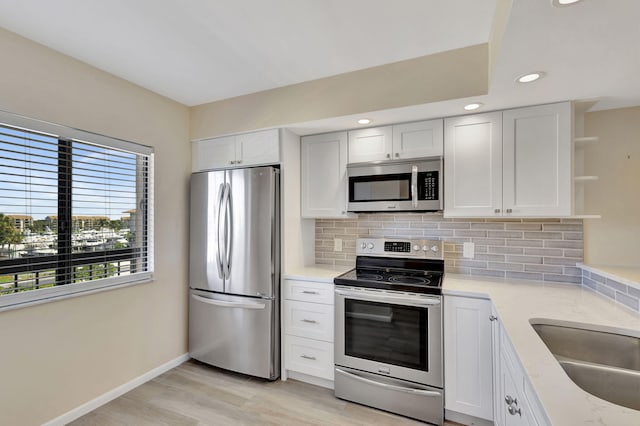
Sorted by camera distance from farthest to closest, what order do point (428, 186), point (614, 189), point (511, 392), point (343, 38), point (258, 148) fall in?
point (258, 148), point (428, 186), point (614, 189), point (343, 38), point (511, 392)

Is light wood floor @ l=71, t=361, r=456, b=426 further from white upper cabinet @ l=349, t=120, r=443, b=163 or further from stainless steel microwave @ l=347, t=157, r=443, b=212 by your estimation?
white upper cabinet @ l=349, t=120, r=443, b=163

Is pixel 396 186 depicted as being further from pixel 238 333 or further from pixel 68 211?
pixel 68 211

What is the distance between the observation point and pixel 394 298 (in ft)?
7.15

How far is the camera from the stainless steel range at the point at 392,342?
6.82ft

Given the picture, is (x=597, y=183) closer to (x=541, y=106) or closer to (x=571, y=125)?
(x=571, y=125)

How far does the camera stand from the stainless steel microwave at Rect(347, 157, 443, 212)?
2369mm

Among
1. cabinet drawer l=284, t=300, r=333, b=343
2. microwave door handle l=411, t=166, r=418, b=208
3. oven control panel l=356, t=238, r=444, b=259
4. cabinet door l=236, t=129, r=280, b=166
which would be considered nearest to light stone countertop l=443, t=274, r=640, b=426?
oven control panel l=356, t=238, r=444, b=259

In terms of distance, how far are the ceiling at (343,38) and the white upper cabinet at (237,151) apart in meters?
0.55

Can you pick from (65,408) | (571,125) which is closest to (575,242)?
(571,125)

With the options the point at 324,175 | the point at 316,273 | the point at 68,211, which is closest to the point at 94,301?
the point at 68,211

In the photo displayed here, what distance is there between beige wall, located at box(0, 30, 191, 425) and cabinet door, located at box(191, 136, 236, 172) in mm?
106

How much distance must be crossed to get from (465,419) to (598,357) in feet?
3.37

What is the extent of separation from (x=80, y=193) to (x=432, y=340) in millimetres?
2733

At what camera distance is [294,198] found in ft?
9.19
